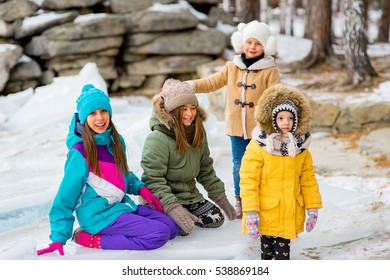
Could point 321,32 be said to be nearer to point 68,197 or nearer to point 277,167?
point 277,167

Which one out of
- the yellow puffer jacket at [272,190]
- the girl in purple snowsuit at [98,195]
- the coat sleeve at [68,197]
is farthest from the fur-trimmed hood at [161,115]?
the yellow puffer jacket at [272,190]

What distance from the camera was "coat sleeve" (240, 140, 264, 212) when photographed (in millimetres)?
2900

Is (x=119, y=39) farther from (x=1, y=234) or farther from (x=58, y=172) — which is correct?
(x=1, y=234)

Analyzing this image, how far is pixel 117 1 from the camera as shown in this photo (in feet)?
33.8

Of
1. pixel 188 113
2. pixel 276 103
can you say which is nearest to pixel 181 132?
pixel 188 113

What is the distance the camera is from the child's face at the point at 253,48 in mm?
3805

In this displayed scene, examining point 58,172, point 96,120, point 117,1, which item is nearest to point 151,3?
point 117,1

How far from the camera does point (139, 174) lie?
4.97m

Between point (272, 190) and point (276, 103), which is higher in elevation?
point (276, 103)

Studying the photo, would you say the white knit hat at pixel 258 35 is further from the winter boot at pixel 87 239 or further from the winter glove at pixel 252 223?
the winter boot at pixel 87 239

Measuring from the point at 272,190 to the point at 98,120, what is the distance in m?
1.18

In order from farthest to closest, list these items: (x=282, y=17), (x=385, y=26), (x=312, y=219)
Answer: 1. (x=282, y=17)
2. (x=385, y=26)
3. (x=312, y=219)

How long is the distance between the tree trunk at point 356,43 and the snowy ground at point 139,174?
0.73 metres
